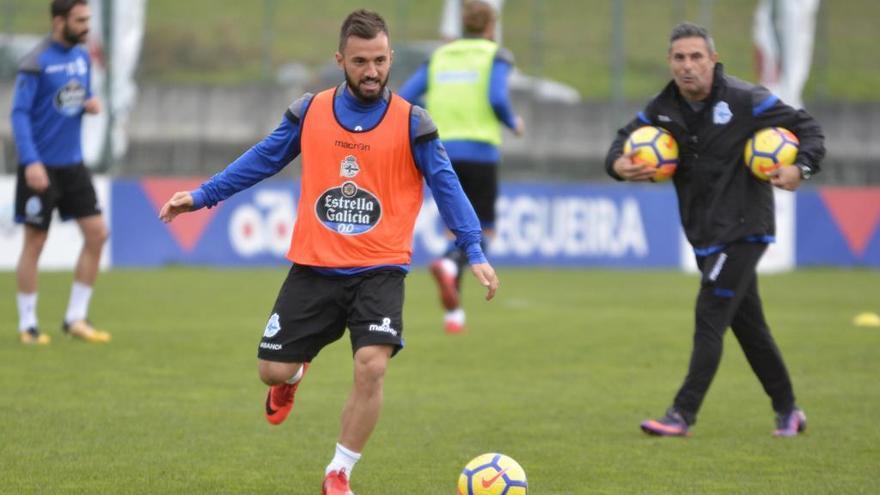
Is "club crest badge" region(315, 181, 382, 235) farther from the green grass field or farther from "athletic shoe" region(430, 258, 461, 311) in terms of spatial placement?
"athletic shoe" region(430, 258, 461, 311)

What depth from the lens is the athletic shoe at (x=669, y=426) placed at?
25.4 feet

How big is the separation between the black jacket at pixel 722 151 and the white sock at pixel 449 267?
14.7ft

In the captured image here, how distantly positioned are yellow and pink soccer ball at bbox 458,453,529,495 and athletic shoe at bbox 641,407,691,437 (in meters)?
1.95

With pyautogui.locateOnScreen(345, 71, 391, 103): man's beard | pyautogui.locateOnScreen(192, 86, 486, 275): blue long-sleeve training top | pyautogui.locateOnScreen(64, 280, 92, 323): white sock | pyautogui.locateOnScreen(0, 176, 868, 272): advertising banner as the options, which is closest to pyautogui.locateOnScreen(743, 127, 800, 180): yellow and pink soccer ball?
pyautogui.locateOnScreen(192, 86, 486, 275): blue long-sleeve training top

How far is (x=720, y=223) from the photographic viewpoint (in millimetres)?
7738

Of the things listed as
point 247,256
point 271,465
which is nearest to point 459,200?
point 271,465

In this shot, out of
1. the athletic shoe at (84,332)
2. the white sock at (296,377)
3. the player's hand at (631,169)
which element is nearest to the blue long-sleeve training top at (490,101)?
the athletic shoe at (84,332)

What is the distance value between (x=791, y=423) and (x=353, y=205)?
2.97 meters

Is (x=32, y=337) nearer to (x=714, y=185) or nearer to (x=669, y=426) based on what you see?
(x=669, y=426)

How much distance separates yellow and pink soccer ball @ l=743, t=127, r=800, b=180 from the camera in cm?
740

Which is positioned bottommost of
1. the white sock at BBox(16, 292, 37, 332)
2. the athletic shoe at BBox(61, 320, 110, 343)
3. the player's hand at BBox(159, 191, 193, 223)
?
the athletic shoe at BBox(61, 320, 110, 343)

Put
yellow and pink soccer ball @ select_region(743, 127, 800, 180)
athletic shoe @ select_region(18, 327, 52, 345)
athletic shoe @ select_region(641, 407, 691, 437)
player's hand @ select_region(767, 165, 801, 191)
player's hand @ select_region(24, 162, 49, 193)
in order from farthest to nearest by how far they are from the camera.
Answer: athletic shoe @ select_region(18, 327, 52, 345)
player's hand @ select_region(24, 162, 49, 193)
athletic shoe @ select_region(641, 407, 691, 437)
yellow and pink soccer ball @ select_region(743, 127, 800, 180)
player's hand @ select_region(767, 165, 801, 191)

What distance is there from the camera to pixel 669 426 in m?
7.75

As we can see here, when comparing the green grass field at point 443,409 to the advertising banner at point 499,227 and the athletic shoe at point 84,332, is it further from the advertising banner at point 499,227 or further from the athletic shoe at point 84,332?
the advertising banner at point 499,227
